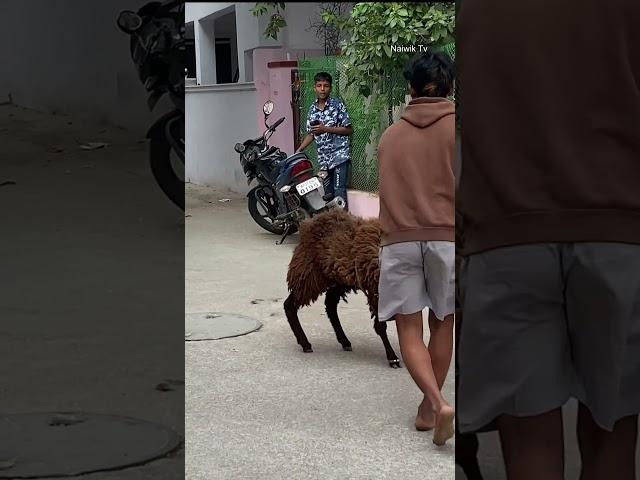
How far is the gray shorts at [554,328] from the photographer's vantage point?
145cm

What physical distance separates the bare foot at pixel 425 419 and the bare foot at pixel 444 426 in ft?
0.58

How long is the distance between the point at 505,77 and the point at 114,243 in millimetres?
2808

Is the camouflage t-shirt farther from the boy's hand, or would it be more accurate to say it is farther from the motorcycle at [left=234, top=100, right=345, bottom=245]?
the motorcycle at [left=234, top=100, right=345, bottom=245]

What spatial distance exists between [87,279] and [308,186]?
396 centimetres

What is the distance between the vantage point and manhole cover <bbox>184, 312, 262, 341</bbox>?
18.5ft

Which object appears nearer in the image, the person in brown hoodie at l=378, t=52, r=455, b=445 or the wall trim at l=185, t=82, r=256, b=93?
the person in brown hoodie at l=378, t=52, r=455, b=445

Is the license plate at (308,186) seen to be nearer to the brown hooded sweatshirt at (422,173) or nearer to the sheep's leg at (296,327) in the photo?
the sheep's leg at (296,327)

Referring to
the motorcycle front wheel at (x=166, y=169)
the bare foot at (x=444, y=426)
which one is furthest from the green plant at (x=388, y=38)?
the motorcycle front wheel at (x=166, y=169)

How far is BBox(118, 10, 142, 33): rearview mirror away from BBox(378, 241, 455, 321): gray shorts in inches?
64.5

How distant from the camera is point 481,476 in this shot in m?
1.71

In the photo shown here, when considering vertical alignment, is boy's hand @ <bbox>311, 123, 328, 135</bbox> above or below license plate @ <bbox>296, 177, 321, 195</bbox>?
above

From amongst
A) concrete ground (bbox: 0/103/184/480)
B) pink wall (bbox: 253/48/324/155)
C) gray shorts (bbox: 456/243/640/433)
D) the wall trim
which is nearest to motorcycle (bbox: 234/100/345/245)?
pink wall (bbox: 253/48/324/155)

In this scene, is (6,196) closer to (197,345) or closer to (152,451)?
(152,451)

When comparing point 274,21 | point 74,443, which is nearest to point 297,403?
point 74,443
